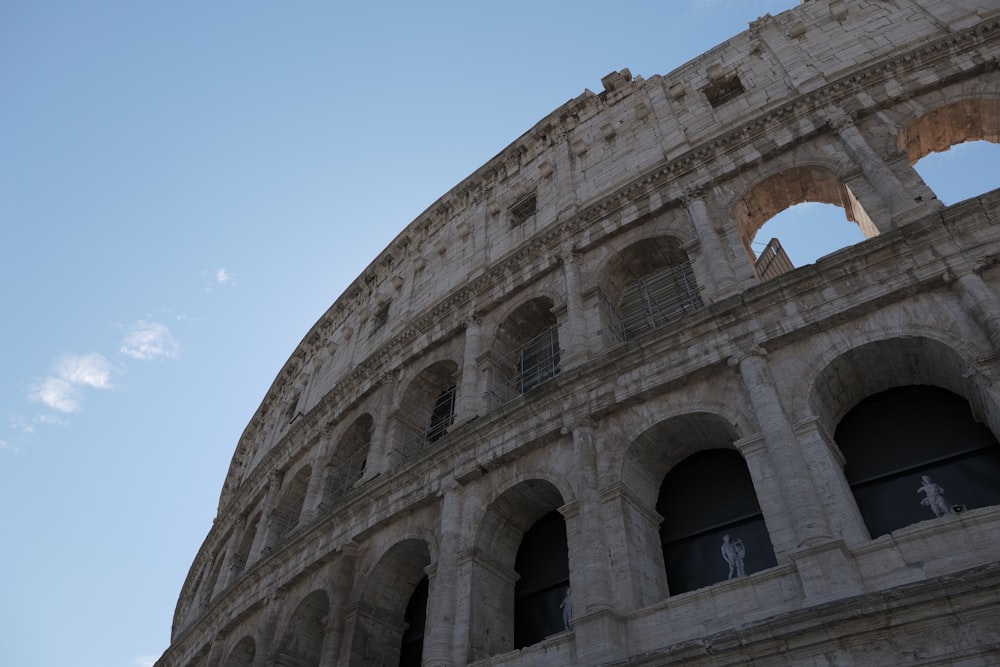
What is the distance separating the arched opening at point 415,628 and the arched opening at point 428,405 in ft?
11.1

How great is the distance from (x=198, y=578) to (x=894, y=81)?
84.0 feet

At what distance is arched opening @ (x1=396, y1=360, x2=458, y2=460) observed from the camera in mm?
16781

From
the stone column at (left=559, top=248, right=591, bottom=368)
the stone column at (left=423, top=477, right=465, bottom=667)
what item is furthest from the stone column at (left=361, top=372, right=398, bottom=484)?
the stone column at (left=559, top=248, right=591, bottom=368)

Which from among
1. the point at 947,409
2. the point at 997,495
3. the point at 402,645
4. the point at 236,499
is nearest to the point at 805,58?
the point at 947,409

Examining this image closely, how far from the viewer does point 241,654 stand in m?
16.8

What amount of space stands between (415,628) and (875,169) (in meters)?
12.1

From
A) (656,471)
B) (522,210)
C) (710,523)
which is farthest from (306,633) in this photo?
(522,210)

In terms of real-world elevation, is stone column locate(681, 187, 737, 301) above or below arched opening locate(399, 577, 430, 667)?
above

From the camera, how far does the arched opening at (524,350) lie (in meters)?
15.4

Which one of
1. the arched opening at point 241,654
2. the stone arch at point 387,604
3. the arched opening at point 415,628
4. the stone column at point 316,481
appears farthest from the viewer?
the stone column at point 316,481

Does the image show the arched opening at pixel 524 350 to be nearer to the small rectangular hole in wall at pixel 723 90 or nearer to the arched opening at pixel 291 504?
the small rectangular hole in wall at pixel 723 90

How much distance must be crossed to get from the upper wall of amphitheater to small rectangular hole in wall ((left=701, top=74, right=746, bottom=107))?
31 millimetres

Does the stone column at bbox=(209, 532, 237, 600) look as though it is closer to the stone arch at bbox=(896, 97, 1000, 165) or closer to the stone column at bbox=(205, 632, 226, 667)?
the stone column at bbox=(205, 632, 226, 667)

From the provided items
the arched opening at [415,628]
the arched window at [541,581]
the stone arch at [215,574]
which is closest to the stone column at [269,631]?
the arched opening at [415,628]
